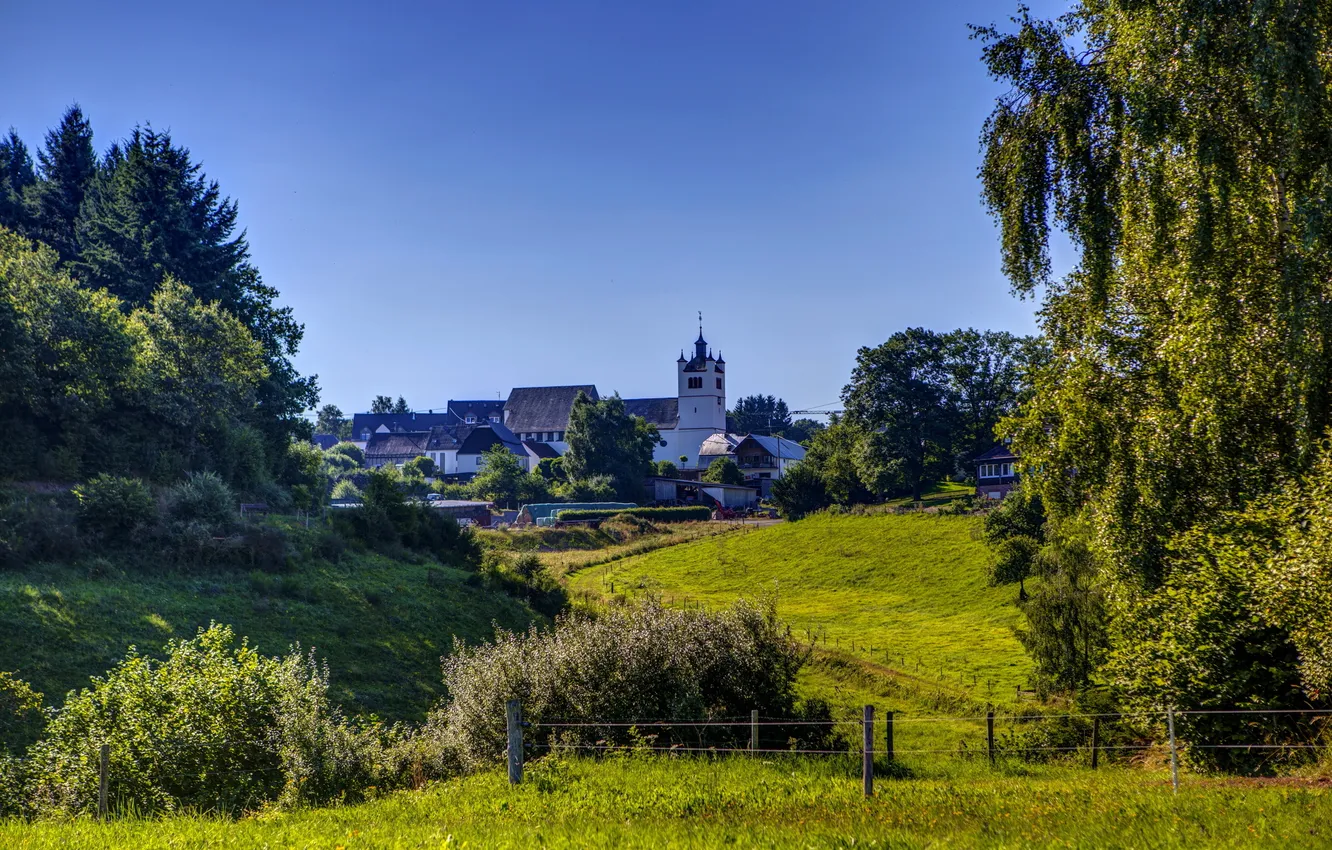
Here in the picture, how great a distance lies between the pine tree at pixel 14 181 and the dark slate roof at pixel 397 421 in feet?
305

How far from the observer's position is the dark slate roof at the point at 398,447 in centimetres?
13925

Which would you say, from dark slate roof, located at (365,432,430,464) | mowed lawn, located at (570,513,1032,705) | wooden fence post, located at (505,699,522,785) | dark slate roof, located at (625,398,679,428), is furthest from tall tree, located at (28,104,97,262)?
dark slate roof, located at (625,398,679,428)

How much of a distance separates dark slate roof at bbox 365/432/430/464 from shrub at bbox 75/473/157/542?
103m

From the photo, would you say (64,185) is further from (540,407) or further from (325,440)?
(325,440)

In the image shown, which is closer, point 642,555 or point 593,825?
point 593,825

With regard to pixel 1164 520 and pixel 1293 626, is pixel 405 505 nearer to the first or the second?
pixel 1164 520

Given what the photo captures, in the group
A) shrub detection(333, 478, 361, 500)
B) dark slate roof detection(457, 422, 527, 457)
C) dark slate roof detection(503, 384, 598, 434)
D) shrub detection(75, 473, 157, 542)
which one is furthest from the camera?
dark slate roof detection(503, 384, 598, 434)

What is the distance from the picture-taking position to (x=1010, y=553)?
40.7 m

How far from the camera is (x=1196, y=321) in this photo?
48.7 feet

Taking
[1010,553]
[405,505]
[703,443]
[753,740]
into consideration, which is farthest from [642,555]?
Result: [703,443]

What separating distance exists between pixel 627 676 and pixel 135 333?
38428 mm

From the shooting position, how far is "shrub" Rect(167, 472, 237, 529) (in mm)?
36438

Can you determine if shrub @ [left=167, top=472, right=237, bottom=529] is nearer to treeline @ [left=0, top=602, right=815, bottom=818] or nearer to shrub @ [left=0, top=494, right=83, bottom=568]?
shrub @ [left=0, top=494, right=83, bottom=568]

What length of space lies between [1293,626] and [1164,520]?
13.0 ft
